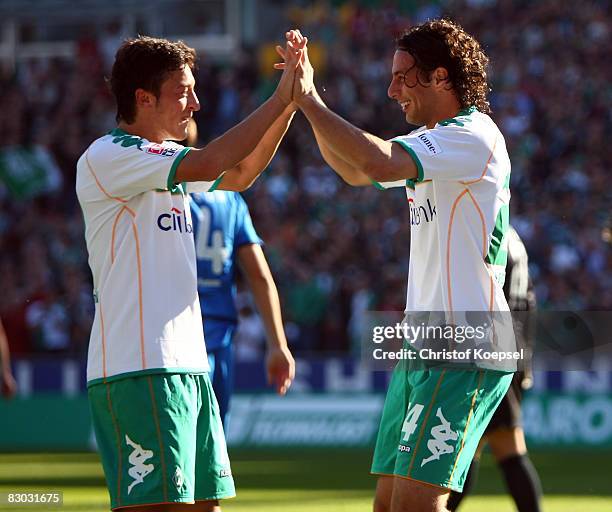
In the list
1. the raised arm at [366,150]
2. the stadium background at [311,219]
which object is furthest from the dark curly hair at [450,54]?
the stadium background at [311,219]

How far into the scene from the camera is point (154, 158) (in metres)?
4.79

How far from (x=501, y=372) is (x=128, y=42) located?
2.00 metres

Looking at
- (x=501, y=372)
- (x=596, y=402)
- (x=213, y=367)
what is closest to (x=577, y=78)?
(x=596, y=402)

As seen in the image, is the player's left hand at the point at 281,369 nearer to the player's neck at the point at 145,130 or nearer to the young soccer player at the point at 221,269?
the young soccer player at the point at 221,269

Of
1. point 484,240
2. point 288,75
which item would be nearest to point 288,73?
point 288,75

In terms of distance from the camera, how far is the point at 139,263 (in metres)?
4.77

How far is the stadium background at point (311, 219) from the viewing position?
562 inches

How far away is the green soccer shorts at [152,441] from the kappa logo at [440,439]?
836mm

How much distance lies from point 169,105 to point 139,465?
1.44m

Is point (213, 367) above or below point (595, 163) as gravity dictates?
below

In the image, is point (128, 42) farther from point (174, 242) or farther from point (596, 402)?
point (596, 402)

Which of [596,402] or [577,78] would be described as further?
[577,78]

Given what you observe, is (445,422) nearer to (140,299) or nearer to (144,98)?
(140,299)

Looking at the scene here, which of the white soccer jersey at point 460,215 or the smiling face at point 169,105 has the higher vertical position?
the smiling face at point 169,105
